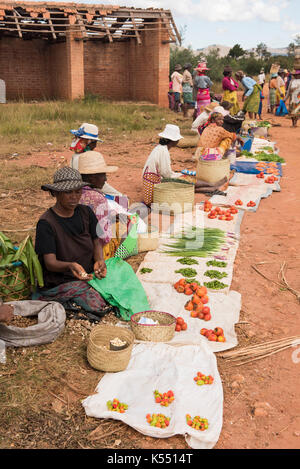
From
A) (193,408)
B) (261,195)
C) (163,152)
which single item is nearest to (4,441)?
(193,408)

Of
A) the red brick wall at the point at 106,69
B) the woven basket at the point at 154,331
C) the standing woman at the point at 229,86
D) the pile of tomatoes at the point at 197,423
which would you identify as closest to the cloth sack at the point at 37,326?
the woven basket at the point at 154,331

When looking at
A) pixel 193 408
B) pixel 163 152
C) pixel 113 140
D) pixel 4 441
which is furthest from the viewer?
pixel 113 140

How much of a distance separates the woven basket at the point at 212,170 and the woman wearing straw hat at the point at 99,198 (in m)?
3.11

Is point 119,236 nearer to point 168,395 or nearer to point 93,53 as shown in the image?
point 168,395

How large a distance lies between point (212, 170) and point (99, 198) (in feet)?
11.7

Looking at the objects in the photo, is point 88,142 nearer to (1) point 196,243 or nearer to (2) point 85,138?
(2) point 85,138

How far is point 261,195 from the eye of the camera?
7.28m

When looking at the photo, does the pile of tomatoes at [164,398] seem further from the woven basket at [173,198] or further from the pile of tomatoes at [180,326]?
the woven basket at [173,198]

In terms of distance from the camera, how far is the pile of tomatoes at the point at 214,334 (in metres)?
3.40

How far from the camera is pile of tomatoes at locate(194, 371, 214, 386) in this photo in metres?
2.88

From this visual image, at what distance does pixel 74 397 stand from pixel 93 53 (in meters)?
16.4

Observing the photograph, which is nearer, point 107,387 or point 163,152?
point 107,387

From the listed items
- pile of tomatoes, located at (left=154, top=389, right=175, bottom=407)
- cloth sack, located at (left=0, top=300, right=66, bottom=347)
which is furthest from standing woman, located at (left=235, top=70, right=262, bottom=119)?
pile of tomatoes, located at (left=154, top=389, right=175, bottom=407)

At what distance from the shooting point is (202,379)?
2.92 meters
